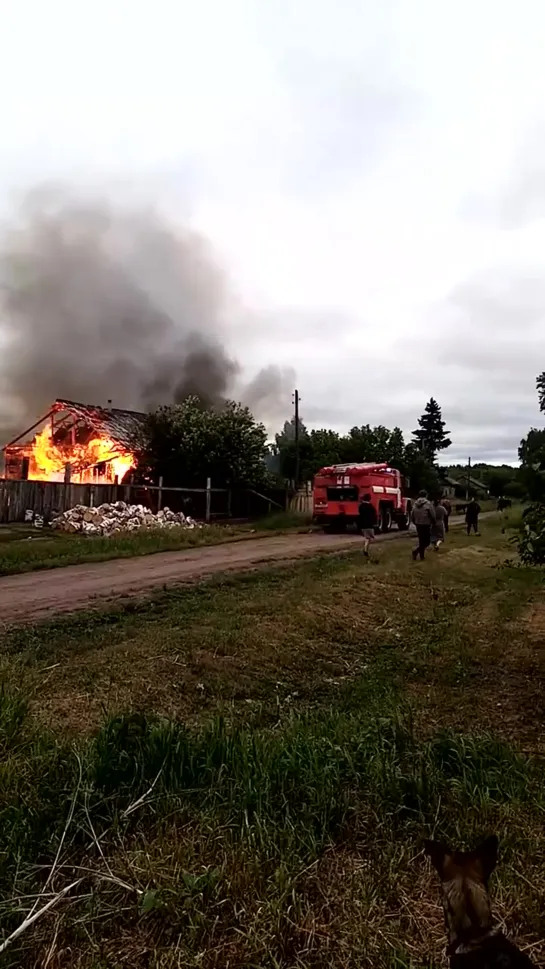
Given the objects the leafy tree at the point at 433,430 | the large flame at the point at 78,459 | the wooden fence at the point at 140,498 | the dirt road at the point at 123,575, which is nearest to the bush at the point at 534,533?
the dirt road at the point at 123,575

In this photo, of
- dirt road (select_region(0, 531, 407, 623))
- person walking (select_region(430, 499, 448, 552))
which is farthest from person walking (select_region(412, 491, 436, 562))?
dirt road (select_region(0, 531, 407, 623))

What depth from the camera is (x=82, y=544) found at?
1656 centimetres

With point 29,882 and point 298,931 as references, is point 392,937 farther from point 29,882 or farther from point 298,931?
point 29,882

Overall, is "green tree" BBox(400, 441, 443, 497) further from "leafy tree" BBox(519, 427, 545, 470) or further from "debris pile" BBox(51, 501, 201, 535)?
"leafy tree" BBox(519, 427, 545, 470)

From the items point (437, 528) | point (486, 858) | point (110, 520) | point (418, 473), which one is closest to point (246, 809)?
point (486, 858)

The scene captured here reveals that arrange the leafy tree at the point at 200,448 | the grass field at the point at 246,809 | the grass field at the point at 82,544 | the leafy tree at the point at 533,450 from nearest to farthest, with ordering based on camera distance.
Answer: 1. the grass field at the point at 246,809
2. the leafy tree at the point at 533,450
3. the grass field at the point at 82,544
4. the leafy tree at the point at 200,448

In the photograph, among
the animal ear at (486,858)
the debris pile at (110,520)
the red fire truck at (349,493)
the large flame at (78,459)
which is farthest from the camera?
the large flame at (78,459)

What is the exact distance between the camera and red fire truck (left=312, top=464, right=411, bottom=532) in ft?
81.0

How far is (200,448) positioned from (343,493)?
7.27 m

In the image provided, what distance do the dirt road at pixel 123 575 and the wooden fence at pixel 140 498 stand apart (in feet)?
19.7

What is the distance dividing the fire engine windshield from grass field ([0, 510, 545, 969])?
1792cm

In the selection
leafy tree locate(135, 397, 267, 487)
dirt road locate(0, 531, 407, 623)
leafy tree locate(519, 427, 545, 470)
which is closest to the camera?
leafy tree locate(519, 427, 545, 470)

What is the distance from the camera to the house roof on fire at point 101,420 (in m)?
31.9

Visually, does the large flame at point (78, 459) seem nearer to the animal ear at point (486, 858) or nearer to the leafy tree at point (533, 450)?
the leafy tree at point (533, 450)
